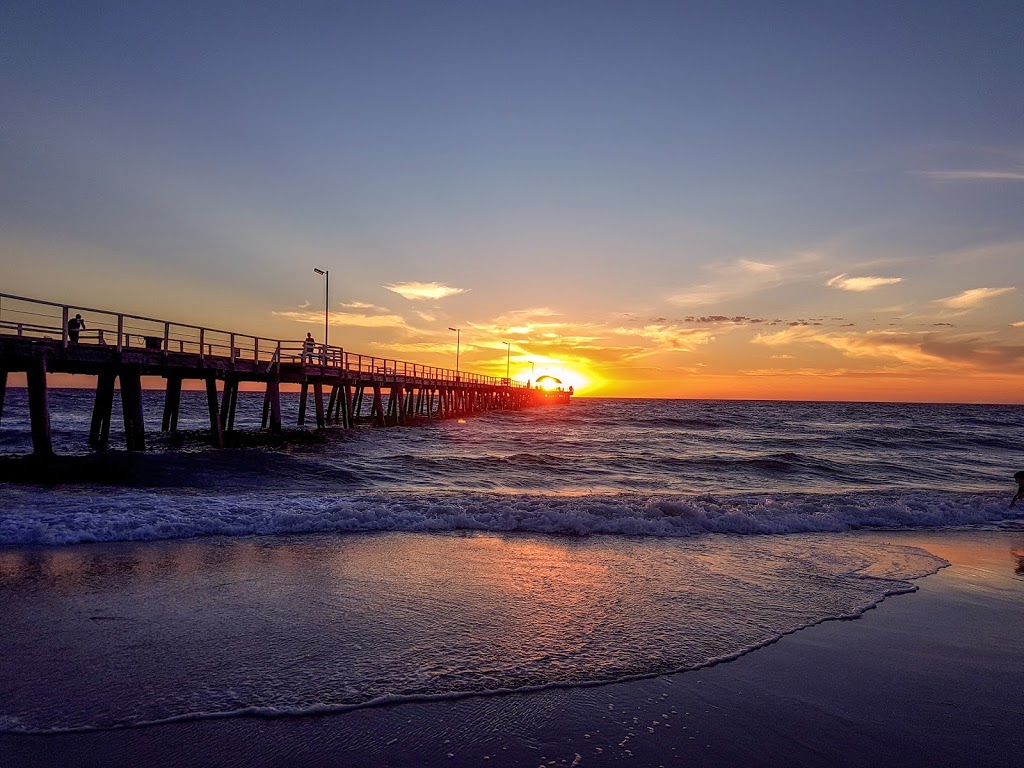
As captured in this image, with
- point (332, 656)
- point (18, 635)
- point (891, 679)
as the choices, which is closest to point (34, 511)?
point (18, 635)

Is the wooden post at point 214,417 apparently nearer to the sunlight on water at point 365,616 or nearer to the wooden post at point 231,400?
the wooden post at point 231,400

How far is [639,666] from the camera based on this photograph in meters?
4.69

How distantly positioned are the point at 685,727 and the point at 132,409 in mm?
21851

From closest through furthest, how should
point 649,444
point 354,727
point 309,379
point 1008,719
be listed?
point 354,727 → point 1008,719 → point 309,379 → point 649,444

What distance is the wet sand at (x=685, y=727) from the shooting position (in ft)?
11.3

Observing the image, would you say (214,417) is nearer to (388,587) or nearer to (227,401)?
(227,401)

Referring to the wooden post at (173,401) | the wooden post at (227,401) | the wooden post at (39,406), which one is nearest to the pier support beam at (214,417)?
the wooden post at (173,401)

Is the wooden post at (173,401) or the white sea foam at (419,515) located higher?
the wooden post at (173,401)

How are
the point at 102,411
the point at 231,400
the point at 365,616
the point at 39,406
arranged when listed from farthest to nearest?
→ the point at 231,400, the point at 102,411, the point at 39,406, the point at 365,616

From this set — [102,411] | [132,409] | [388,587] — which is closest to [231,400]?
[102,411]

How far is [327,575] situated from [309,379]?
2837 centimetres

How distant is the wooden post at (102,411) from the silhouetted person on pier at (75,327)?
8.83 ft

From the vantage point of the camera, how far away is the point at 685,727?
380cm

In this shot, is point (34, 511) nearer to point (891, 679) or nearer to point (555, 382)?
point (891, 679)
